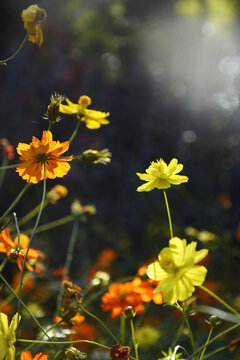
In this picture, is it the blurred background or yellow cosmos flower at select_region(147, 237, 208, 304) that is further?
the blurred background

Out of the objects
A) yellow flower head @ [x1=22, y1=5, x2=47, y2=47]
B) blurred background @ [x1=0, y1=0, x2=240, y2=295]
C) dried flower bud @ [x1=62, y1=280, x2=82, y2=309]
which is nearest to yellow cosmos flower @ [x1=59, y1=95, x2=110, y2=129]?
yellow flower head @ [x1=22, y1=5, x2=47, y2=47]

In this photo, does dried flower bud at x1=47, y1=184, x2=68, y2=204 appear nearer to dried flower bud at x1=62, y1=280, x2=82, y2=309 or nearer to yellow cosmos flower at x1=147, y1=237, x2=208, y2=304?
dried flower bud at x1=62, y1=280, x2=82, y2=309

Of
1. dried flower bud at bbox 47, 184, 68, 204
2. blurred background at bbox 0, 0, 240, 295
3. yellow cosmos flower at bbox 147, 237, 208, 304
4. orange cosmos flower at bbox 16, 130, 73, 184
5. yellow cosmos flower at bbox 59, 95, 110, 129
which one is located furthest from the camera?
blurred background at bbox 0, 0, 240, 295

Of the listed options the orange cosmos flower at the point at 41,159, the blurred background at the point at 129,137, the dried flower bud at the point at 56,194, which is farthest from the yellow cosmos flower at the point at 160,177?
the blurred background at the point at 129,137

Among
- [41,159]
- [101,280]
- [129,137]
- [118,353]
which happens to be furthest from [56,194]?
[129,137]

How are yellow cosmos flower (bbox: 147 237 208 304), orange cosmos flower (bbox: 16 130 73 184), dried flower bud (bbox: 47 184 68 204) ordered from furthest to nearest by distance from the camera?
dried flower bud (bbox: 47 184 68 204), orange cosmos flower (bbox: 16 130 73 184), yellow cosmos flower (bbox: 147 237 208 304)

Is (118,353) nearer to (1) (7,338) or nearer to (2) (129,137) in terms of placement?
(1) (7,338)

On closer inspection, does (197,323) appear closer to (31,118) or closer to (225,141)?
(225,141)
